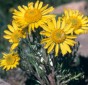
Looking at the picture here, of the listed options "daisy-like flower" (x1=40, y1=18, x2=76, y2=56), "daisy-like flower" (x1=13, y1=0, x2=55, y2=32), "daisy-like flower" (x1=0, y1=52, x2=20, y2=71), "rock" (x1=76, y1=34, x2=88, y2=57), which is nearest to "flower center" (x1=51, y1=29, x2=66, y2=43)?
"daisy-like flower" (x1=40, y1=18, x2=76, y2=56)

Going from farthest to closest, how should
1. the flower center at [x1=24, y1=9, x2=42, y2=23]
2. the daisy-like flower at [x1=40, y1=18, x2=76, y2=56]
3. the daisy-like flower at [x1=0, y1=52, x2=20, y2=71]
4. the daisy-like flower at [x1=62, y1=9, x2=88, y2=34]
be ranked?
1. the daisy-like flower at [x1=0, y1=52, x2=20, y2=71]
2. the daisy-like flower at [x1=62, y1=9, x2=88, y2=34]
3. the flower center at [x1=24, y1=9, x2=42, y2=23]
4. the daisy-like flower at [x1=40, y1=18, x2=76, y2=56]

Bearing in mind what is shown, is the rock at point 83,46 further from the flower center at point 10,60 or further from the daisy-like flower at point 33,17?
the daisy-like flower at point 33,17

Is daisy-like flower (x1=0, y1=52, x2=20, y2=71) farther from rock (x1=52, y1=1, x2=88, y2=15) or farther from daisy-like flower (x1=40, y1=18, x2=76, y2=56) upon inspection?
rock (x1=52, y1=1, x2=88, y2=15)

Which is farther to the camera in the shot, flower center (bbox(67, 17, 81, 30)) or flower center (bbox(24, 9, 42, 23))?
flower center (bbox(67, 17, 81, 30))

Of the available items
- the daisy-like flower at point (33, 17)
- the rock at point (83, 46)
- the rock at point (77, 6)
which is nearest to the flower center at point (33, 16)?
the daisy-like flower at point (33, 17)

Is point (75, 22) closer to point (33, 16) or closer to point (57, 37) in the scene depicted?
point (57, 37)

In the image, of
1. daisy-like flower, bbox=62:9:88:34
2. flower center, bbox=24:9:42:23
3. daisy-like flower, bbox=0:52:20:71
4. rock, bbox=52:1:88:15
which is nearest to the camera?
flower center, bbox=24:9:42:23

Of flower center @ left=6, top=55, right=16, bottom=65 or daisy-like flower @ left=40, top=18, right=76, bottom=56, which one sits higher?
daisy-like flower @ left=40, top=18, right=76, bottom=56

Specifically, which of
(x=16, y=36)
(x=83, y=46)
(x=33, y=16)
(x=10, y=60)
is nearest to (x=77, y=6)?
(x=83, y=46)
